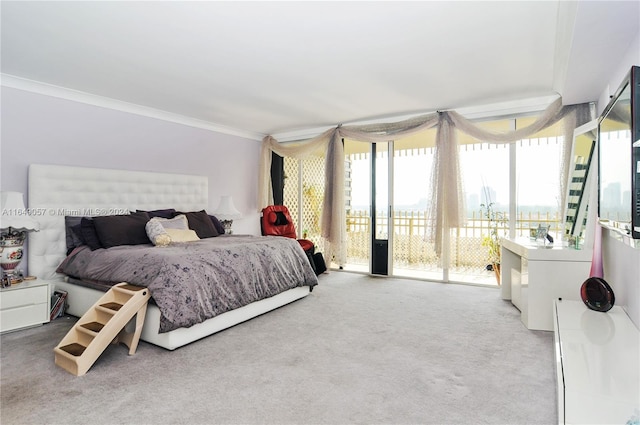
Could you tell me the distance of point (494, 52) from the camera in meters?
3.02

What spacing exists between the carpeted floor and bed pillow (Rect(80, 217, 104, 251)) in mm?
786

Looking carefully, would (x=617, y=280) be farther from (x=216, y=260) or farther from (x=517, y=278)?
(x=216, y=260)

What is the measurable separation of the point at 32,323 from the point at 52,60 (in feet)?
7.80

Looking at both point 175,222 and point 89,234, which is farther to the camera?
point 175,222

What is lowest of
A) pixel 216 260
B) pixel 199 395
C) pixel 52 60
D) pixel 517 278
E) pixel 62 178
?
pixel 199 395

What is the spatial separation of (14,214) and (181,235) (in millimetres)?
1488

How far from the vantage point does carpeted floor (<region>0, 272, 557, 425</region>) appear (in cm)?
185

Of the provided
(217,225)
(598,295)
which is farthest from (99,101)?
(598,295)

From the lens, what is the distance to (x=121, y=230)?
3744 millimetres

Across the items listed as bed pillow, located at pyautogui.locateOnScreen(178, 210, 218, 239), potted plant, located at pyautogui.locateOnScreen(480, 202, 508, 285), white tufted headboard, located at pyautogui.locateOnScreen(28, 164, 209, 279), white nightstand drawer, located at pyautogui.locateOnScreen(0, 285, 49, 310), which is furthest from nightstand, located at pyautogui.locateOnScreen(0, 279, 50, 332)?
potted plant, located at pyautogui.locateOnScreen(480, 202, 508, 285)

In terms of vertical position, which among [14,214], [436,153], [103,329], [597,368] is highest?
[436,153]

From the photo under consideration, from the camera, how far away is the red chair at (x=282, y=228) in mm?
5422

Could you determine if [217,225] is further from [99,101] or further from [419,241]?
[419,241]

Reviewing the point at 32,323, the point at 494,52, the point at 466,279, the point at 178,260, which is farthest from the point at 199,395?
the point at 466,279
